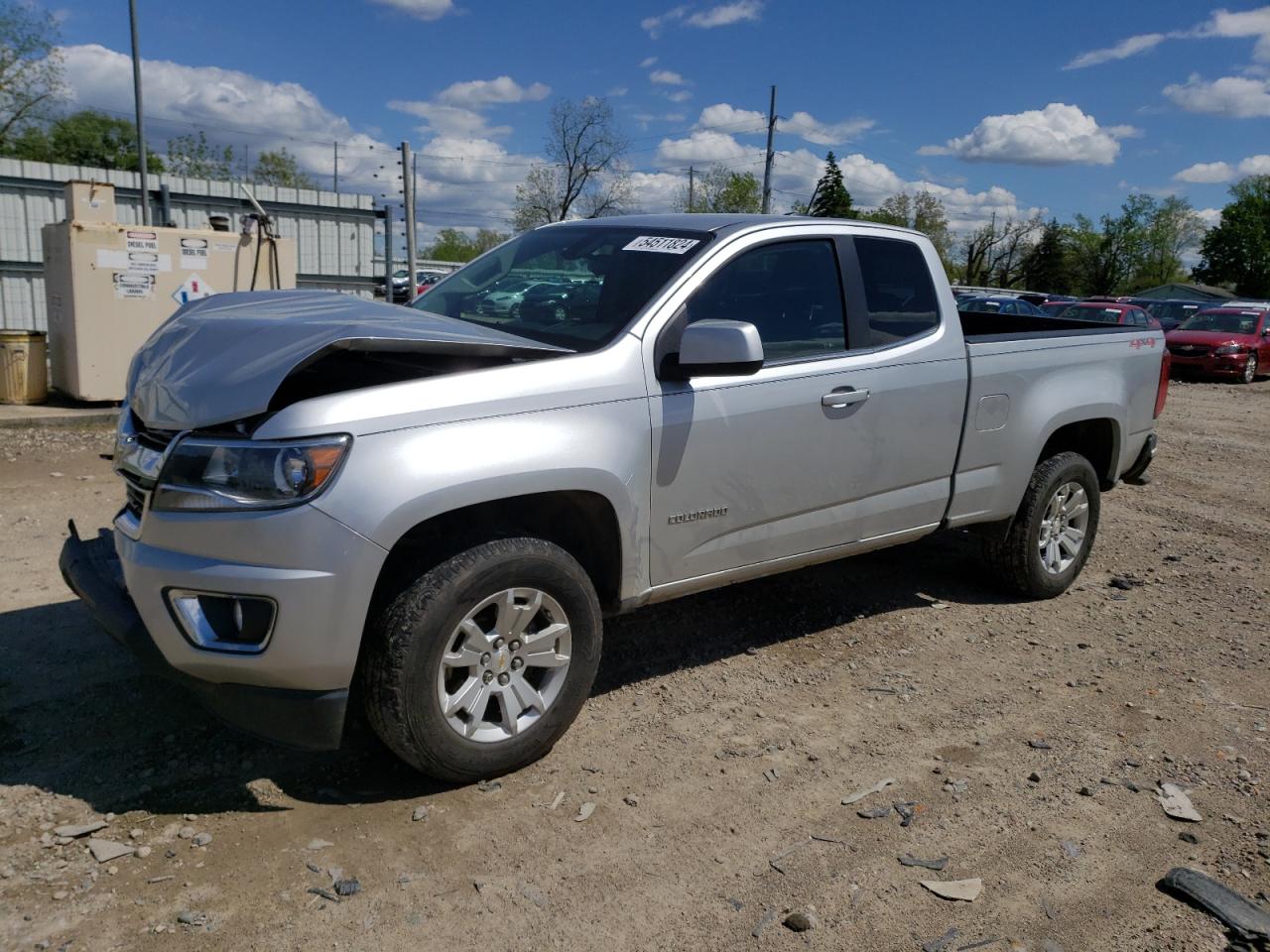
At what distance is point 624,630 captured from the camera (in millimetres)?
4836

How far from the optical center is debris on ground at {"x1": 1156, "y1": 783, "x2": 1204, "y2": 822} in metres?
3.40

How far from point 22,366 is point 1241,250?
80328 mm

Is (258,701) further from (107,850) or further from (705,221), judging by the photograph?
(705,221)

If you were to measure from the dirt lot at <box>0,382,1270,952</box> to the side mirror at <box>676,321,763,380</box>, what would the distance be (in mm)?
1463

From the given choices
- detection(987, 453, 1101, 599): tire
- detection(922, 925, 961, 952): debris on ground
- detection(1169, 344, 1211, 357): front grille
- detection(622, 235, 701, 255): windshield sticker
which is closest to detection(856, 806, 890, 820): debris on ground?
detection(922, 925, 961, 952): debris on ground

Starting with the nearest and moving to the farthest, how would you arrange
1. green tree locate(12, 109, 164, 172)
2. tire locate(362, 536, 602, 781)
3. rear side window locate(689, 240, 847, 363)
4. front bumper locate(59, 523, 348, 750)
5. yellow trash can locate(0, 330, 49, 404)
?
front bumper locate(59, 523, 348, 750), tire locate(362, 536, 602, 781), rear side window locate(689, 240, 847, 363), yellow trash can locate(0, 330, 49, 404), green tree locate(12, 109, 164, 172)

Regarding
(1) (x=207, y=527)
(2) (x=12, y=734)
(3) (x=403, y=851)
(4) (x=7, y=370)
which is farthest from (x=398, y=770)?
(4) (x=7, y=370)

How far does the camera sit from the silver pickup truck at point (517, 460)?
2.86m

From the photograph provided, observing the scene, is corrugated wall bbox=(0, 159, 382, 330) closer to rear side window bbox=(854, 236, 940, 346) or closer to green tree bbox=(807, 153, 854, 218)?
rear side window bbox=(854, 236, 940, 346)

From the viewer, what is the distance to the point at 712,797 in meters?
3.40

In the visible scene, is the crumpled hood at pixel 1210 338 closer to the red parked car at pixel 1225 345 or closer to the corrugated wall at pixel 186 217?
the red parked car at pixel 1225 345

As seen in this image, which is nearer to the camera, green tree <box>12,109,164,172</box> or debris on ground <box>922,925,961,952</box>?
debris on ground <box>922,925,961,952</box>

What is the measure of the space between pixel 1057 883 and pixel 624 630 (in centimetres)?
232

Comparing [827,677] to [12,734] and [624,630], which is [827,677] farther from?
[12,734]
